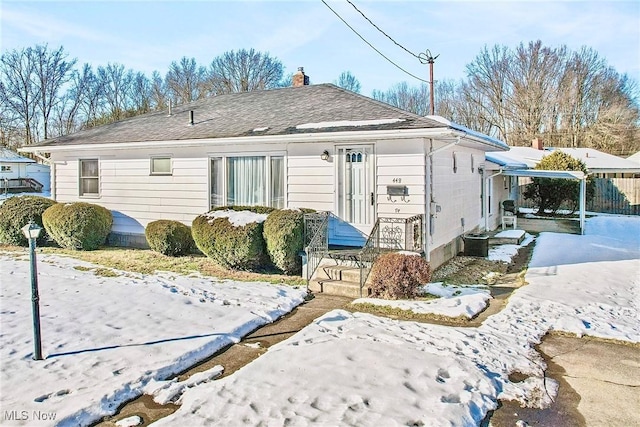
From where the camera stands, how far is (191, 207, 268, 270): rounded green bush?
31.3 ft

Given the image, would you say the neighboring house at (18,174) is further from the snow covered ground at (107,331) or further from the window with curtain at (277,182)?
the window with curtain at (277,182)

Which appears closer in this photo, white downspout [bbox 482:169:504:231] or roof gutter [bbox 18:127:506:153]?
roof gutter [bbox 18:127:506:153]

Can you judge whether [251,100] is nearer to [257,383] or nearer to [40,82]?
[257,383]

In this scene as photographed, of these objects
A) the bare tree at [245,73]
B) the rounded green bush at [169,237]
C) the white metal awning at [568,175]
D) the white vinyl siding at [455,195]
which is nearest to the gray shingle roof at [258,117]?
the white vinyl siding at [455,195]

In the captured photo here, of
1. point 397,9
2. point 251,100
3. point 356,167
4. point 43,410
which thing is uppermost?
point 397,9

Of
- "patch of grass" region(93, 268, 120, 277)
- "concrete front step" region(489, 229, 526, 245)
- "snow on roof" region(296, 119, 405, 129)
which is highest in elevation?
"snow on roof" region(296, 119, 405, 129)

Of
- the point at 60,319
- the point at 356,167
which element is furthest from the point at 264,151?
the point at 60,319

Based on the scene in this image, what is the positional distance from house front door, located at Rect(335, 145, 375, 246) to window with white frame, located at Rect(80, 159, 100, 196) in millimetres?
7792

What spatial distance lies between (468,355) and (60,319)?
5552 millimetres

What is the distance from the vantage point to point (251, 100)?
1430cm

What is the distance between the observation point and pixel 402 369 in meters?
4.92

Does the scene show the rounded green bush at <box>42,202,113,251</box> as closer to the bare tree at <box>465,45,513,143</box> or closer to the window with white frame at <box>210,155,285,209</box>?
the window with white frame at <box>210,155,285,209</box>

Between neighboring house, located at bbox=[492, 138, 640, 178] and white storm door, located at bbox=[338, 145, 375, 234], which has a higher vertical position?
neighboring house, located at bbox=[492, 138, 640, 178]

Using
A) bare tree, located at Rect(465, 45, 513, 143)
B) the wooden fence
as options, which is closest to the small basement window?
the wooden fence
